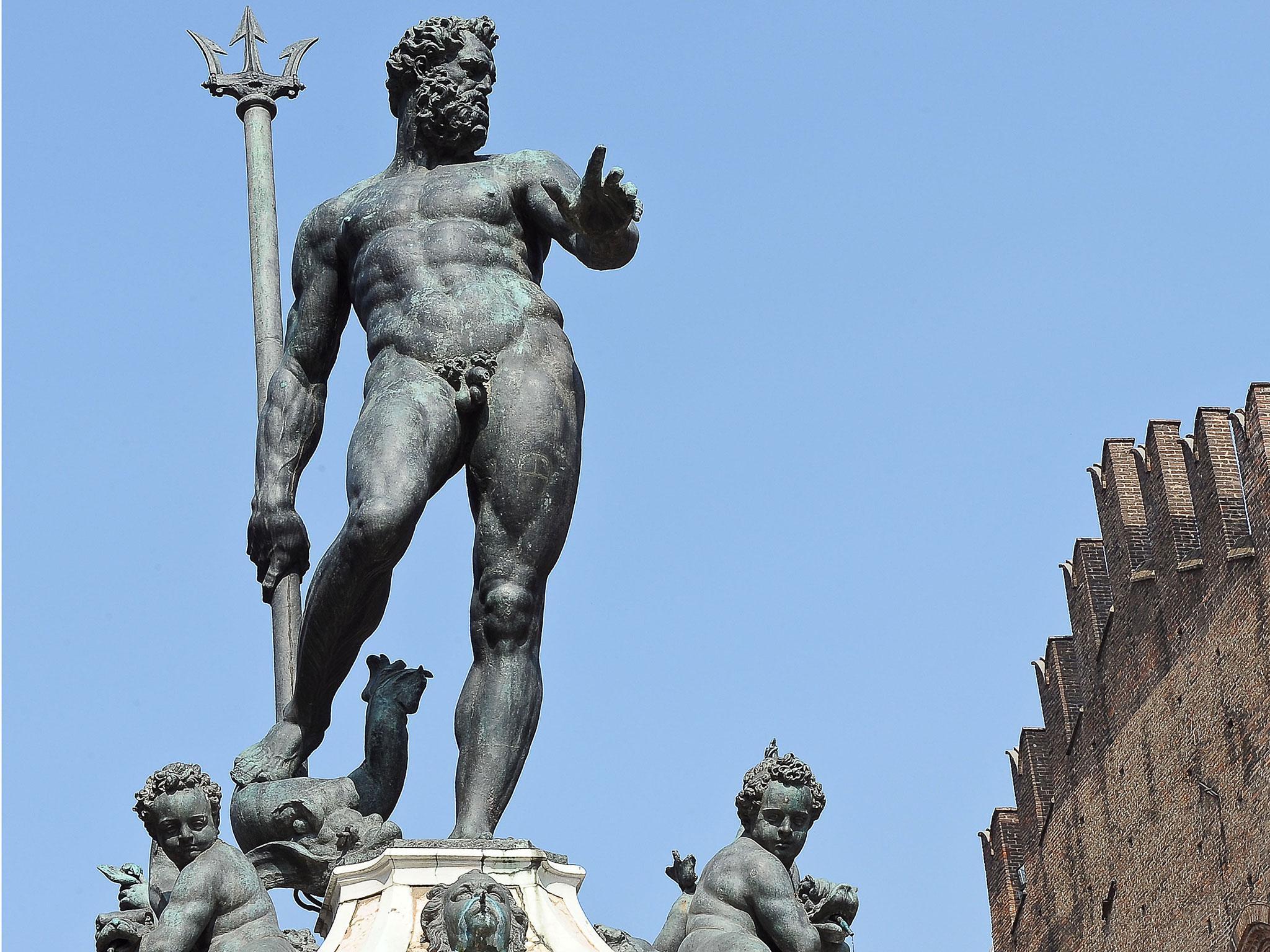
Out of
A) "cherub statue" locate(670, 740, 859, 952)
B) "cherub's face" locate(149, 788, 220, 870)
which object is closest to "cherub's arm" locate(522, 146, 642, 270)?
"cherub statue" locate(670, 740, 859, 952)

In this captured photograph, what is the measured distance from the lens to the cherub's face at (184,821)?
26.6 feet

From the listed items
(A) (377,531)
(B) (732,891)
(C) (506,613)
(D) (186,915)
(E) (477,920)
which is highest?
(A) (377,531)

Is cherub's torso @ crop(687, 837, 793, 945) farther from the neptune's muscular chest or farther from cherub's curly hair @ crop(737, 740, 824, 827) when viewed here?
the neptune's muscular chest

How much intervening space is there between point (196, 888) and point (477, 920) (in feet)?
2.95

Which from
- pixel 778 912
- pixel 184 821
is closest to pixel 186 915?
pixel 184 821

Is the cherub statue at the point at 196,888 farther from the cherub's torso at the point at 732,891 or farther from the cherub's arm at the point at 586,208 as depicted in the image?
the cherub's arm at the point at 586,208

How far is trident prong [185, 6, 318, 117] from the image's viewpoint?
13.9 metres

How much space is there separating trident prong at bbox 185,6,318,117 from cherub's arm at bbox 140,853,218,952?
22.0ft

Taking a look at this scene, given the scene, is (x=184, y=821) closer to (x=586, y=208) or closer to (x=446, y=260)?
(x=446, y=260)

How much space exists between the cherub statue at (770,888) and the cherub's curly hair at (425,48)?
2699 mm

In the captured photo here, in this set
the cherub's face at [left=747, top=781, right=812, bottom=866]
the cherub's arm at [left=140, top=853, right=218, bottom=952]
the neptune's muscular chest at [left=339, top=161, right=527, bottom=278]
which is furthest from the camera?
the neptune's muscular chest at [left=339, top=161, right=527, bottom=278]

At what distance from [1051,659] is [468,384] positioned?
34322 mm

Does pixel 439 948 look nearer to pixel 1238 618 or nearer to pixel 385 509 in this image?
pixel 385 509

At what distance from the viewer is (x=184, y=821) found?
26.6 ft
